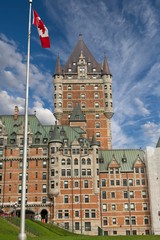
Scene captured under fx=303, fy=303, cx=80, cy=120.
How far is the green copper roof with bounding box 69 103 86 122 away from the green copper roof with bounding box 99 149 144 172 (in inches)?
563

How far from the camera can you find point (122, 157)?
89.5 metres

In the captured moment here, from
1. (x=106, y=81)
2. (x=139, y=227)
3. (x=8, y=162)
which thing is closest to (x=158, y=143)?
(x=139, y=227)

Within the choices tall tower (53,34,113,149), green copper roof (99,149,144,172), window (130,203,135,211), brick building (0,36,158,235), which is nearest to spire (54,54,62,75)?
tall tower (53,34,113,149)

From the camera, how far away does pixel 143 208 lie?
8181 cm

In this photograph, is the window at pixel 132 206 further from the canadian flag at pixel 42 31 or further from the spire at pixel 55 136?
the canadian flag at pixel 42 31

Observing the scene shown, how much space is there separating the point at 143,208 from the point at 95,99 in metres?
41.8

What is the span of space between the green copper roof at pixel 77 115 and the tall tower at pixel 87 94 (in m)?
1.93

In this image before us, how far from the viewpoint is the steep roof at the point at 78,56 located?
11281 centimetres

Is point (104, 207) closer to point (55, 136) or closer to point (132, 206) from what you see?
point (132, 206)

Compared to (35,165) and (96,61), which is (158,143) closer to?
(35,165)

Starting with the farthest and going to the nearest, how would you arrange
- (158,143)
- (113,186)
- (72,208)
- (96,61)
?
(96,61), (158,143), (113,186), (72,208)

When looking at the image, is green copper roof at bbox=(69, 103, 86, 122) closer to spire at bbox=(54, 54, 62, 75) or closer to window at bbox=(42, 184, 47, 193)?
spire at bbox=(54, 54, 62, 75)

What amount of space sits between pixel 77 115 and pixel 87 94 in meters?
11.2

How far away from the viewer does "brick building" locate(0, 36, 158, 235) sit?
78.2 m
